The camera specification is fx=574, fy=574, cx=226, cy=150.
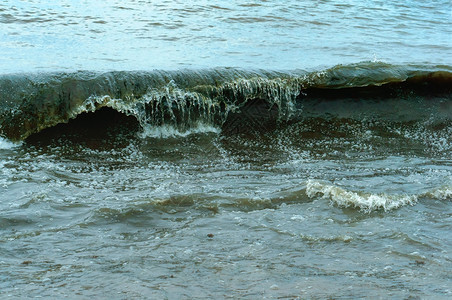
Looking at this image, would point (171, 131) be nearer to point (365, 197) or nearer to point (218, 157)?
point (218, 157)

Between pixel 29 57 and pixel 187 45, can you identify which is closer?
pixel 29 57

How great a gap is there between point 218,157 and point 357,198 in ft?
6.64

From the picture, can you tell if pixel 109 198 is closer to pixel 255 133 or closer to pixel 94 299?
pixel 94 299

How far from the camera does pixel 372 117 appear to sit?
8.33m

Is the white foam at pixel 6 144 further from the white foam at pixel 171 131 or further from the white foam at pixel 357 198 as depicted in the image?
the white foam at pixel 357 198

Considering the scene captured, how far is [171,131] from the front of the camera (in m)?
7.53

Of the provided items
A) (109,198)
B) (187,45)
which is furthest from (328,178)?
(187,45)

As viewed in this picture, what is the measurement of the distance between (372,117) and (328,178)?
104 inches

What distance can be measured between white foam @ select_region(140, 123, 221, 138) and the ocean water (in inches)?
1.0

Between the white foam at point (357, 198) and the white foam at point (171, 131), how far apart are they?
98.1 inches

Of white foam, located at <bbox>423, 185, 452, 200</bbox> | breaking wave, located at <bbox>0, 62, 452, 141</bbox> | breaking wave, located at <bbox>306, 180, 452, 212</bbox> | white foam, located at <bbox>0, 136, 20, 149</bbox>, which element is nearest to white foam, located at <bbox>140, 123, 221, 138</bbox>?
breaking wave, located at <bbox>0, 62, 452, 141</bbox>

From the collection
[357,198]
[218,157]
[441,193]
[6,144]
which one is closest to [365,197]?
[357,198]

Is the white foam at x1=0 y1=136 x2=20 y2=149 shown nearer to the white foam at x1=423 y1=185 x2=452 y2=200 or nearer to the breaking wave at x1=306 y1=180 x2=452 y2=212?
the breaking wave at x1=306 y1=180 x2=452 y2=212

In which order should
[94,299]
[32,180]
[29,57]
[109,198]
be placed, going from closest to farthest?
[94,299] < [109,198] < [32,180] < [29,57]
